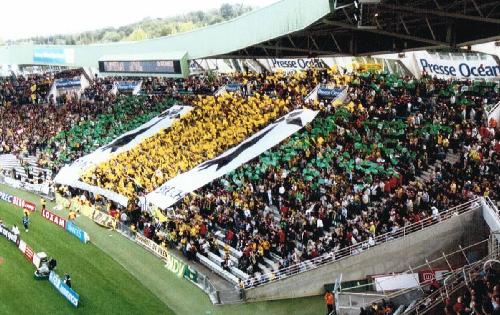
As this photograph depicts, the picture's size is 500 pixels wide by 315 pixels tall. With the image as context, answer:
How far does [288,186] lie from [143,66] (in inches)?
493

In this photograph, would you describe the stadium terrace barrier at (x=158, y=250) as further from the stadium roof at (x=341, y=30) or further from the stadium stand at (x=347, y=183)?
the stadium roof at (x=341, y=30)

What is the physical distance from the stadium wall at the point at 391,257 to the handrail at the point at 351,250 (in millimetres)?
181

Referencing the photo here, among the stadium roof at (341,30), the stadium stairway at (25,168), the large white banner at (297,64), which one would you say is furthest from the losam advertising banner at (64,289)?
→ the large white banner at (297,64)

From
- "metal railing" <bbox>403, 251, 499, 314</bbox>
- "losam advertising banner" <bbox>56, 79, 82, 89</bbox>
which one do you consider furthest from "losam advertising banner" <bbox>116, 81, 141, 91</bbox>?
"metal railing" <bbox>403, 251, 499, 314</bbox>

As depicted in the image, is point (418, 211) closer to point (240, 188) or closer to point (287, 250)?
point (287, 250)

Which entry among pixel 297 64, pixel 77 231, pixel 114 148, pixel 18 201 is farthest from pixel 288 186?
pixel 297 64

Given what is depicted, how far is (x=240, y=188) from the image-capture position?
90.6 ft

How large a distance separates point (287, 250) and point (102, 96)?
32.7m

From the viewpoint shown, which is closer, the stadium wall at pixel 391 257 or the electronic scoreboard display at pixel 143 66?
the stadium wall at pixel 391 257

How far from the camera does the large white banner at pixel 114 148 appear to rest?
1414 inches

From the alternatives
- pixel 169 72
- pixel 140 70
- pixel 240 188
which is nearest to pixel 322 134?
pixel 240 188

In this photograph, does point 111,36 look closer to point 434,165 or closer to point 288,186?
point 288,186

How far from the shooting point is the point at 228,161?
2800 centimetres

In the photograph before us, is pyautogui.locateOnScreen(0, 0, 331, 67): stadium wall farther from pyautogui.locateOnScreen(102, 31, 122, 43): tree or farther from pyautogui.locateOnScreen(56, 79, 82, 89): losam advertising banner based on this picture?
pyautogui.locateOnScreen(102, 31, 122, 43): tree
